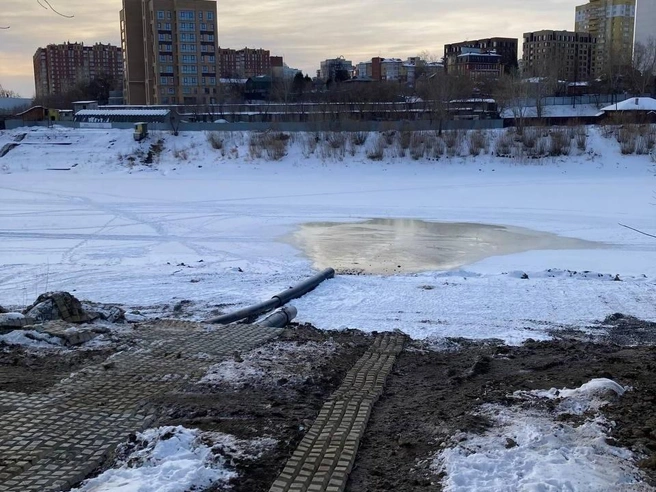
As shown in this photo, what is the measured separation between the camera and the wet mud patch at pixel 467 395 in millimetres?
5609

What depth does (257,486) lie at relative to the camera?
5.31m

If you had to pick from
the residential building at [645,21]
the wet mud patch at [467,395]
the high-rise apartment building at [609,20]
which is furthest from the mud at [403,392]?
the high-rise apartment building at [609,20]

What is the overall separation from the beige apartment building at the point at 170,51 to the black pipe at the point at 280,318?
303 feet

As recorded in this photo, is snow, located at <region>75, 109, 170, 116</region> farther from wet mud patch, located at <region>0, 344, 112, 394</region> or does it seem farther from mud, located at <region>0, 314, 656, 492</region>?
mud, located at <region>0, 314, 656, 492</region>

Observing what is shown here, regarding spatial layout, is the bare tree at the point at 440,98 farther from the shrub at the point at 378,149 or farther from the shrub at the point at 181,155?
the shrub at the point at 181,155

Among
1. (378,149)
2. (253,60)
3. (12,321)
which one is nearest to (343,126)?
(378,149)

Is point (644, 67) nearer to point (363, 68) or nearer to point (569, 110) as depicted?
point (569, 110)

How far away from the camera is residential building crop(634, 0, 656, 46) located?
355ft

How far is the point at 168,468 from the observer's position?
5.46 meters

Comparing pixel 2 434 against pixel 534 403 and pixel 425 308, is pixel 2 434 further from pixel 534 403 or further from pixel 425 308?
pixel 425 308

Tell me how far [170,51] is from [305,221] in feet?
273

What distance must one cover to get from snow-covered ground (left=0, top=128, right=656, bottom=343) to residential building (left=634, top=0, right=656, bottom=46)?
236 feet

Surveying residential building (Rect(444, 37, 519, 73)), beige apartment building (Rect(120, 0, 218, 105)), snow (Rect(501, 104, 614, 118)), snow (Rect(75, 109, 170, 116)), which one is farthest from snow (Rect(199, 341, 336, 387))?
residential building (Rect(444, 37, 519, 73))

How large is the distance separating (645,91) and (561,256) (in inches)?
2934
